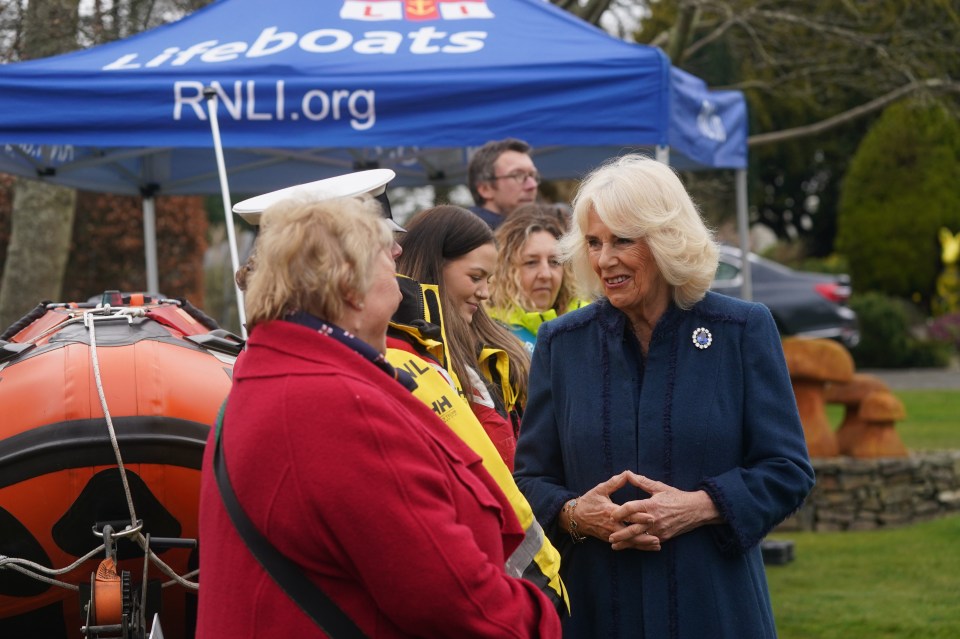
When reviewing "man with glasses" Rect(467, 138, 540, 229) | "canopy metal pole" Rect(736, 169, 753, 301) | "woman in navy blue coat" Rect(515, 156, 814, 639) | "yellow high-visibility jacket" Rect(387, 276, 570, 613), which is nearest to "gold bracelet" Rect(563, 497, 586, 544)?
"woman in navy blue coat" Rect(515, 156, 814, 639)

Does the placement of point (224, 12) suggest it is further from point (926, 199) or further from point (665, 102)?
point (926, 199)

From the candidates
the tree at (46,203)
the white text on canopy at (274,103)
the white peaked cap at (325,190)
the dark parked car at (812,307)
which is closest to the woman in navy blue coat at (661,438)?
the white peaked cap at (325,190)

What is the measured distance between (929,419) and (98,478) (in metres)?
11.5

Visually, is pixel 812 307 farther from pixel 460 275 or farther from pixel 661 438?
pixel 661 438

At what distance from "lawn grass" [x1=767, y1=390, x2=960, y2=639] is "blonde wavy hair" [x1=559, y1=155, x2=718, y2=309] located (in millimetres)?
3402

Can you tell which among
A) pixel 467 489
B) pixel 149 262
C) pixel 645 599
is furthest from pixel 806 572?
pixel 467 489

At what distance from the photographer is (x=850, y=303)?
65.9 feet

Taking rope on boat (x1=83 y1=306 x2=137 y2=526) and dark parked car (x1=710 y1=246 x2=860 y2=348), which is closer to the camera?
rope on boat (x1=83 y1=306 x2=137 y2=526)

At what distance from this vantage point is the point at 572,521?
2.75 meters

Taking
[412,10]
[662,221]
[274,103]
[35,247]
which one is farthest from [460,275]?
[35,247]

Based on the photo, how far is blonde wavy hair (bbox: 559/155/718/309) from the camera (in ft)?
9.10

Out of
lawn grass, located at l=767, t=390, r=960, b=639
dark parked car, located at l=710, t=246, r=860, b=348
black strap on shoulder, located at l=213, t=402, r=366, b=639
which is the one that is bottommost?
dark parked car, located at l=710, t=246, r=860, b=348

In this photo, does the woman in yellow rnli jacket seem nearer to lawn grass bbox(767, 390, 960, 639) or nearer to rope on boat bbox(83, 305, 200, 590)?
rope on boat bbox(83, 305, 200, 590)

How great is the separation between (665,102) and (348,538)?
3.90 metres
